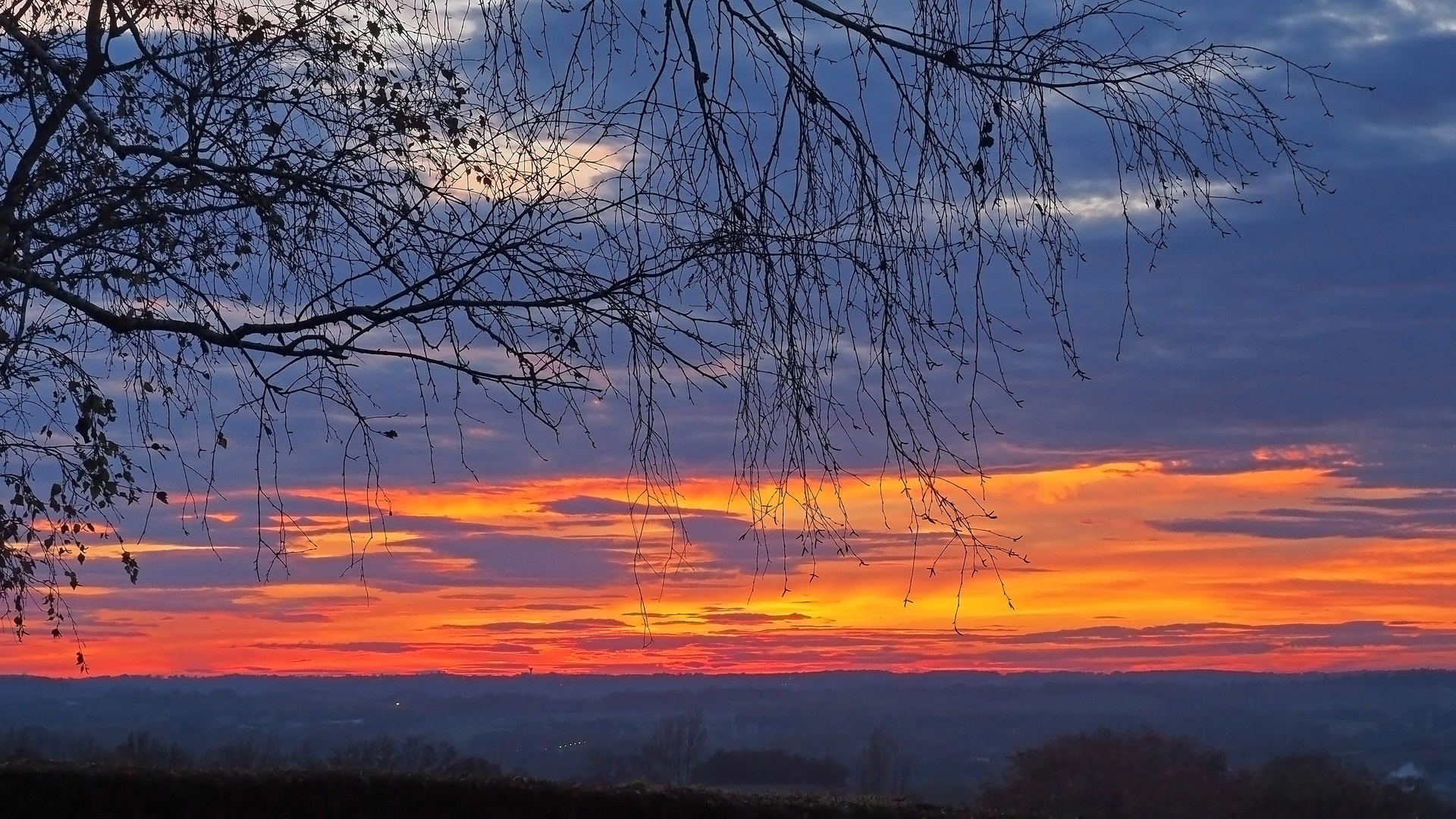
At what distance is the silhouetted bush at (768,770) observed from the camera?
762 centimetres

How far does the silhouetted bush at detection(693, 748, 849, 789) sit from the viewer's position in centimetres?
762

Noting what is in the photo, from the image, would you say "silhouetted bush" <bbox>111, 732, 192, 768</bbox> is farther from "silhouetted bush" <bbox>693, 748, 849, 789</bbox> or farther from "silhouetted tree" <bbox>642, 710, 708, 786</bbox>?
"silhouetted bush" <bbox>693, 748, 849, 789</bbox>

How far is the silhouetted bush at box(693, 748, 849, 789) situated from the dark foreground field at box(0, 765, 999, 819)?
0.51m

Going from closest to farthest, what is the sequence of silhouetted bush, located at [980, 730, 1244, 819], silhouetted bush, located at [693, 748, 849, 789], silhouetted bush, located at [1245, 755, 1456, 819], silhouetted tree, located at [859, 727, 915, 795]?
silhouetted bush, located at [1245, 755, 1456, 819] < silhouetted bush, located at [980, 730, 1244, 819] < silhouetted tree, located at [859, 727, 915, 795] < silhouetted bush, located at [693, 748, 849, 789]

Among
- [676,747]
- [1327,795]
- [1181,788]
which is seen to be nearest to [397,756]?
[676,747]

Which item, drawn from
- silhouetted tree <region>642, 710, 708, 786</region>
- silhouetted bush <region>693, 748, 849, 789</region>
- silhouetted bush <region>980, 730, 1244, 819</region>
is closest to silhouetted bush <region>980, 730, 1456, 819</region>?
silhouetted bush <region>980, 730, 1244, 819</region>

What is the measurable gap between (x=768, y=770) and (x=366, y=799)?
7.86ft

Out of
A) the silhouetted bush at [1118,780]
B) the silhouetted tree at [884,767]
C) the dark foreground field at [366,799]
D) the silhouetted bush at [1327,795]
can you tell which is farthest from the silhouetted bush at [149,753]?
the silhouetted bush at [1327,795]

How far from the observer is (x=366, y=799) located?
24.0 feet

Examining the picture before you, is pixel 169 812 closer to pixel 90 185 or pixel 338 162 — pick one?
pixel 90 185

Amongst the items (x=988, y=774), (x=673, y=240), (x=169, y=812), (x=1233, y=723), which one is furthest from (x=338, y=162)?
(x=1233, y=723)

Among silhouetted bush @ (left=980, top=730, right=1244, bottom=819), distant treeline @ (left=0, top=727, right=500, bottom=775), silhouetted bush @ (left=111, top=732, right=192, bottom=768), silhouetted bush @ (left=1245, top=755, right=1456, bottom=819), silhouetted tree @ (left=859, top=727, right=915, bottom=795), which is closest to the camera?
silhouetted bush @ (left=1245, top=755, right=1456, bottom=819)

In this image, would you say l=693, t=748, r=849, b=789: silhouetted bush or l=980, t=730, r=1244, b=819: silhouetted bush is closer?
l=980, t=730, r=1244, b=819: silhouetted bush

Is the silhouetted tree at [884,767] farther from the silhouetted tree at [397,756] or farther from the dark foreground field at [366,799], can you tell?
the silhouetted tree at [397,756]
